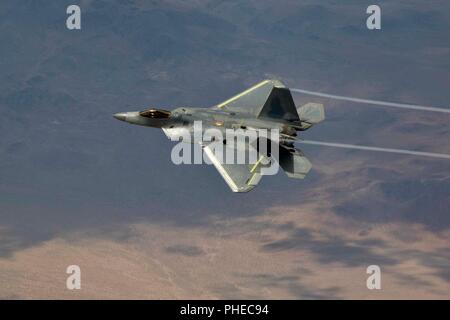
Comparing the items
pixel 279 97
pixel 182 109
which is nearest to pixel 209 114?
pixel 182 109

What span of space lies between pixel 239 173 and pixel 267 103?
447 inches

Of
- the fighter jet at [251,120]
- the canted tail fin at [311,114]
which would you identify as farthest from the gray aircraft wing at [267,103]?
the canted tail fin at [311,114]

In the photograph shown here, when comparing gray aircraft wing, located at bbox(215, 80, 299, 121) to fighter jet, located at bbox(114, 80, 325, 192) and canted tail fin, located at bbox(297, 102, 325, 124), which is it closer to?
fighter jet, located at bbox(114, 80, 325, 192)

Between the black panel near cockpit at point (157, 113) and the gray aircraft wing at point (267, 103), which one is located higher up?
the gray aircraft wing at point (267, 103)

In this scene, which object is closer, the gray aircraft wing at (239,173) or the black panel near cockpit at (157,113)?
the gray aircraft wing at (239,173)

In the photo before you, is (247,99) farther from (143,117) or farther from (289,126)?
(143,117)

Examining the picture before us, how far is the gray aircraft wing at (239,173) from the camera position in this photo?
7444 cm

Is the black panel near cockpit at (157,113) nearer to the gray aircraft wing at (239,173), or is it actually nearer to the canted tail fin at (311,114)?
the gray aircraft wing at (239,173)

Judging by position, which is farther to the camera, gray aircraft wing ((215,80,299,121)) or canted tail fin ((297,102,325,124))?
canted tail fin ((297,102,325,124))

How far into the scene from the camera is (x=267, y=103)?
8431 centimetres

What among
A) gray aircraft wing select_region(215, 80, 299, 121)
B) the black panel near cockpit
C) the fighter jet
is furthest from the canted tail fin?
the black panel near cockpit

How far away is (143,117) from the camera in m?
83.1

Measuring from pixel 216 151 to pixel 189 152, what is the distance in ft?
10.3

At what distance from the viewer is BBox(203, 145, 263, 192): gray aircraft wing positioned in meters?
74.4
